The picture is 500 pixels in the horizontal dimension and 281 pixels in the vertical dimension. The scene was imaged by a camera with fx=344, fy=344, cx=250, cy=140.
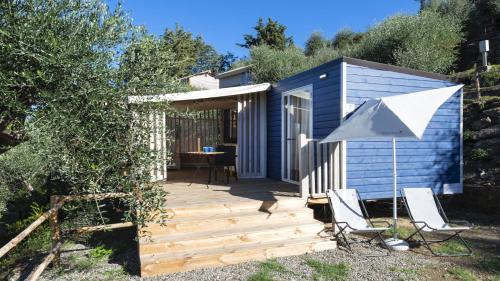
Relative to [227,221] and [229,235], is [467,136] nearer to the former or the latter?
[227,221]

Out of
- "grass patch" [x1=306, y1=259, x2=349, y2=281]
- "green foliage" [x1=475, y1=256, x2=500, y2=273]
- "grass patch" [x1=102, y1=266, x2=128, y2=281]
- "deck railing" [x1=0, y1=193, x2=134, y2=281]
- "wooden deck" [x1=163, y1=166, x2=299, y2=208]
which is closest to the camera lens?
"deck railing" [x1=0, y1=193, x2=134, y2=281]

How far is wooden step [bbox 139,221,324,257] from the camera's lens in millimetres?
4266

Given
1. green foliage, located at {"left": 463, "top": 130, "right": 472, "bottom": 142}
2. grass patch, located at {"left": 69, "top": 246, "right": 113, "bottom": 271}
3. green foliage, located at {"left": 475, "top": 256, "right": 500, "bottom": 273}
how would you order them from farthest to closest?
1. green foliage, located at {"left": 463, "top": 130, "right": 472, "bottom": 142}
2. grass patch, located at {"left": 69, "top": 246, "right": 113, "bottom": 271}
3. green foliage, located at {"left": 475, "top": 256, "right": 500, "bottom": 273}

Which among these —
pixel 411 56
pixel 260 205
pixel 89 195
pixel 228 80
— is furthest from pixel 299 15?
pixel 89 195

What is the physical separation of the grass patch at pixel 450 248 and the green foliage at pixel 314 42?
64.3 ft

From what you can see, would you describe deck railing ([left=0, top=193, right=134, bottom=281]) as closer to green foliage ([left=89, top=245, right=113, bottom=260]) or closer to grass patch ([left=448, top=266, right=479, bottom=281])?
green foliage ([left=89, top=245, right=113, bottom=260])

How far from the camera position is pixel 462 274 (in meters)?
4.02

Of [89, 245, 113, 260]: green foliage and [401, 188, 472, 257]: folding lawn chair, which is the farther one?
[401, 188, 472, 257]: folding lawn chair

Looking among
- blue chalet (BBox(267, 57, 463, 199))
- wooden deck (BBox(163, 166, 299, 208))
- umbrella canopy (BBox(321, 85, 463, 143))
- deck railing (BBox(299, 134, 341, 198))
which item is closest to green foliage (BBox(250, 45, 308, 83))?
blue chalet (BBox(267, 57, 463, 199))

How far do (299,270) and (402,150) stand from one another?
355cm

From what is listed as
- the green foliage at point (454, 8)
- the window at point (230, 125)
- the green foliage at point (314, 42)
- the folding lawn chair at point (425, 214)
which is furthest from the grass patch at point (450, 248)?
the green foliage at point (314, 42)

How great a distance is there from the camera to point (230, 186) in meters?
6.97

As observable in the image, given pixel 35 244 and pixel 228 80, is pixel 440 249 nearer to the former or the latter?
pixel 35 244

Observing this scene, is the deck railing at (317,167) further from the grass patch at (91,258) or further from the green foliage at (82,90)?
the grass patch at (91,258)
